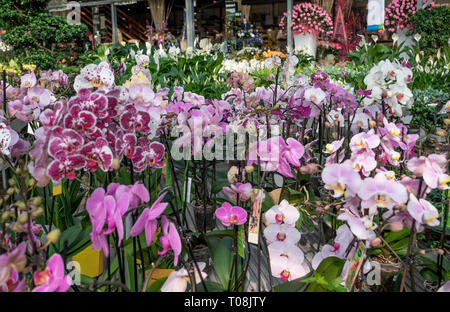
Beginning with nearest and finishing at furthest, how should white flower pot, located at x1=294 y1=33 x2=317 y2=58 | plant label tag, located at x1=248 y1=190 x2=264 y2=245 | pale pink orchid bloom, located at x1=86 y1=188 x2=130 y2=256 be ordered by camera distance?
pale pink orchid bloom, located at x1=86 y1=188 x2=130 y2=256, plant label tag, located at x1=248 y1=190 x2=264 y2=245, white flower pot, located at x1=294 y1=33 x2=317 y2=58

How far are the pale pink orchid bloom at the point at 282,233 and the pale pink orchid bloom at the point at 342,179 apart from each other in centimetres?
16

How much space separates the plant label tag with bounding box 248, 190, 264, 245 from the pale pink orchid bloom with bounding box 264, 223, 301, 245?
0.05m

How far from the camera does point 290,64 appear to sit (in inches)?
65.5

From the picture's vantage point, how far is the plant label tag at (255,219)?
80cm

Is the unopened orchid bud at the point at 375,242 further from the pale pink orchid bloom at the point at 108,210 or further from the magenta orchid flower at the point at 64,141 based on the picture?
the magenta orchid flower at the point at 64,141

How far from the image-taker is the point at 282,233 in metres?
0.86

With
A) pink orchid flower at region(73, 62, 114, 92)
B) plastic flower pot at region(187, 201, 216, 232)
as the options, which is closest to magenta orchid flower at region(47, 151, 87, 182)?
pink orchid flower at region(73, 62, 114, 92)

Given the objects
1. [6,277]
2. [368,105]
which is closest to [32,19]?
[368,105]

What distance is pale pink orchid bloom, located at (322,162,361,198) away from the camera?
701 mm

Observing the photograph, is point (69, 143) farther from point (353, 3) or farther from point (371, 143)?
point (353, 3)

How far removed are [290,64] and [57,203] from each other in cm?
106

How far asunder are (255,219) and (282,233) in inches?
3.3

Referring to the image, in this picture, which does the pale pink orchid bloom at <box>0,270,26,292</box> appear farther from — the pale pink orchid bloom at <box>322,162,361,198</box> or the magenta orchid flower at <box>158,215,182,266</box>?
the pale pink orchid bloom at <box>322,162,361,198</box>

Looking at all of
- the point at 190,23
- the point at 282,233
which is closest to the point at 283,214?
the point at 282,233
